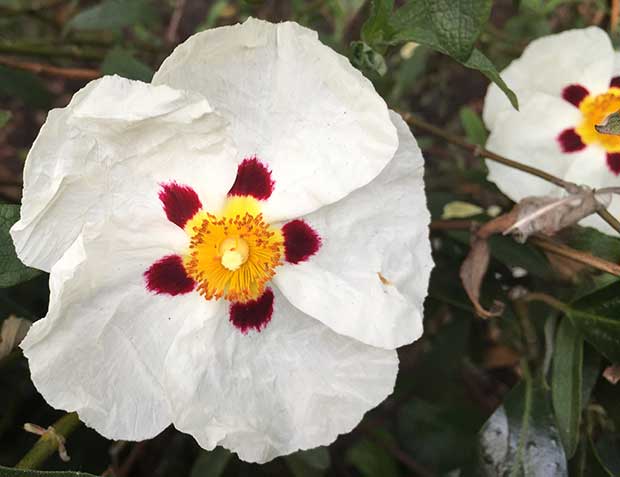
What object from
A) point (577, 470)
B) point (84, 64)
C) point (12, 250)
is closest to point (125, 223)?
point (12, 250)

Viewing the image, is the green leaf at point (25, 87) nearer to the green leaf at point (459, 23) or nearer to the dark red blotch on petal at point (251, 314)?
the dark red blotch on petal at point (251, 314)

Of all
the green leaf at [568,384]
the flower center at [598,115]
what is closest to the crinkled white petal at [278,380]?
the green leaf at [568,384]

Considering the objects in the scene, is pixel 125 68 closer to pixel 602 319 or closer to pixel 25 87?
pixel 25 87

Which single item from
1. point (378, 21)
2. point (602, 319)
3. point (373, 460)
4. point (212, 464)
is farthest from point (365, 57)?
point (373, 460)

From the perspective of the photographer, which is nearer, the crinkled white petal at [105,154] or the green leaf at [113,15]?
the crinkled white petal at [105,154]

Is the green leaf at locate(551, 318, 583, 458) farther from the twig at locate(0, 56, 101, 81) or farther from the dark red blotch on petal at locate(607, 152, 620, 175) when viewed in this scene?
the twig at locate(0, 56, 101, 81)

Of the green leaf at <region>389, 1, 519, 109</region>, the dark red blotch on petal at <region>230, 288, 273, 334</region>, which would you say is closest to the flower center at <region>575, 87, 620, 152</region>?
the green leaf at <region>389, 1, 519, 109</region>

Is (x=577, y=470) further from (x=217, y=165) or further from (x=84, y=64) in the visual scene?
(x=84, y=64)
